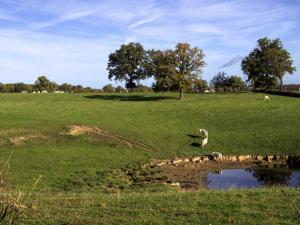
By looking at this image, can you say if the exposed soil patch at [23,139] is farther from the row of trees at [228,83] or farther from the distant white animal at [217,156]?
the row of trees at [228,83]

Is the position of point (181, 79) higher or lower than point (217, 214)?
higher

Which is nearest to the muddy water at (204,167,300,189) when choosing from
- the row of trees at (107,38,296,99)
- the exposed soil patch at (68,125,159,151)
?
the exposed soil patch at (68,125,159,151)

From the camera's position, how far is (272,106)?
57438 mm

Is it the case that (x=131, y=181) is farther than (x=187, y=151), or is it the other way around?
(x=187, y=151)

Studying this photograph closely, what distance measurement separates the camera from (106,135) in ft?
128

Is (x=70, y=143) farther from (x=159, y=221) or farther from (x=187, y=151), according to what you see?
(x=159, y=221)

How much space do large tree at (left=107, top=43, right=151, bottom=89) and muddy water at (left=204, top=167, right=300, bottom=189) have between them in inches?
2497

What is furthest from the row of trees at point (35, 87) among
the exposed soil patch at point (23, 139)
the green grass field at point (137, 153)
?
the exposed soil patch at point (23, 139)

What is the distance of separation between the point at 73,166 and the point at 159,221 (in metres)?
19.6

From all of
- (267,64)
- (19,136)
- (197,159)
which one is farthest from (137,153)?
(267,64)

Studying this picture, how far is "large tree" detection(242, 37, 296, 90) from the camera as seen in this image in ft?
279

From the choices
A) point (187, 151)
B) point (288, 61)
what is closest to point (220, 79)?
point (288, 61)

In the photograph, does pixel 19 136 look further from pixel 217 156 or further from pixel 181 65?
pixel 181 65

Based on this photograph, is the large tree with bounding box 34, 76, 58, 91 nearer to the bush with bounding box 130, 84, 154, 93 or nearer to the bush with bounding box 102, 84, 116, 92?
the bush with bounding box 102, 84, 116, 92
